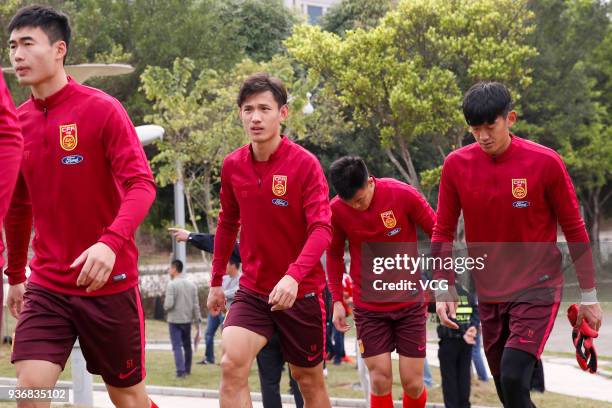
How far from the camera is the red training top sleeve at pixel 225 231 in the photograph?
7.38 metres

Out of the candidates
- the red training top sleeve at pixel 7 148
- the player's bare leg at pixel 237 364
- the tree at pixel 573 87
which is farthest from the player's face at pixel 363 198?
the tree at pixel 573 87

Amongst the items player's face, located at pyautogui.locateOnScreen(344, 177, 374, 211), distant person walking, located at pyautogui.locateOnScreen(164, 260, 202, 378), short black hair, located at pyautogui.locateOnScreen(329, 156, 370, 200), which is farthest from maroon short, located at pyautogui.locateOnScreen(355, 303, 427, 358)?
distant person walking, located at pyautogui.locateOnScreen(164, 260, 202, 378)

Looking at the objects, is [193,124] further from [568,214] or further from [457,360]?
[568,214]

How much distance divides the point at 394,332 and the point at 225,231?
A: 6.78 feet

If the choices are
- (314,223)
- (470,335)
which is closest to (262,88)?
(314,223)

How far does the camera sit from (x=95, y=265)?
4.88 metres

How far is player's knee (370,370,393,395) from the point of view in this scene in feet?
28.3

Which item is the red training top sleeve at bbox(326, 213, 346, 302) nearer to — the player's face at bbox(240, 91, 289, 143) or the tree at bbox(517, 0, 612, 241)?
the player's face at bbox(240, 91, 289, 143)

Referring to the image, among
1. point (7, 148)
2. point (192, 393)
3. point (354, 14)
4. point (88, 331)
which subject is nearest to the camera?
point (7, 148)

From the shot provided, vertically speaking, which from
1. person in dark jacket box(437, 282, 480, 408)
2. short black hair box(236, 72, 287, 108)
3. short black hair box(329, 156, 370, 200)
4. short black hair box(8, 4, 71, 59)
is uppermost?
short black hair box(8, 4, 71, 59)

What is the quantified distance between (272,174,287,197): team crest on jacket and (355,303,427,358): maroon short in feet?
6.80

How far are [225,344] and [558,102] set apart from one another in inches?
1402

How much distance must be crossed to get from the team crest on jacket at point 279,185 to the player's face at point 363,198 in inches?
60.7

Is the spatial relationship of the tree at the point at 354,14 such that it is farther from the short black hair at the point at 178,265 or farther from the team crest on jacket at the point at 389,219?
the team crest on jacket at the point at 389,219
